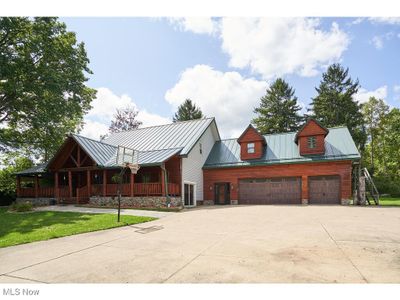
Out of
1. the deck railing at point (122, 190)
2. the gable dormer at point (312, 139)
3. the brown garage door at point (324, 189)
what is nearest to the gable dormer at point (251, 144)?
the gable dormer at point (312, 139)

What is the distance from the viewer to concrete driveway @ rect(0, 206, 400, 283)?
4.78 meters

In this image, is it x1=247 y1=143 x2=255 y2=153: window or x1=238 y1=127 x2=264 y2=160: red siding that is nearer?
x1=238 y1=127 x2=264 y2=160: red siding

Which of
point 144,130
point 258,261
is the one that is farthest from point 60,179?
point 258,261

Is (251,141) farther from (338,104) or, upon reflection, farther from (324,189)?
(338,104)

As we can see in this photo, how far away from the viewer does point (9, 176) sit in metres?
27.1

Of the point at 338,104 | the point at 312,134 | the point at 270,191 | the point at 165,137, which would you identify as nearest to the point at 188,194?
the point at 165,137

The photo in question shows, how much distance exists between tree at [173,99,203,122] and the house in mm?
25126

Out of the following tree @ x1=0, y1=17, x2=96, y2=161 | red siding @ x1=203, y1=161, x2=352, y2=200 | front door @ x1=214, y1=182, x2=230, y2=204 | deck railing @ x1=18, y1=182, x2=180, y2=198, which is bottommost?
front door @ x1=214, y1=182, x2=230, y2=204

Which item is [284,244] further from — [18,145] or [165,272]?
[18,145]

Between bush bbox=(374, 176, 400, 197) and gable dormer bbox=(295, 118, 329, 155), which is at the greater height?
gable dormer bbox=(295, 118, 329, 155)

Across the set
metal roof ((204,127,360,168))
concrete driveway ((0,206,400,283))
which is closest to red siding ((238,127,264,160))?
metal roof ((204,127,360,168))

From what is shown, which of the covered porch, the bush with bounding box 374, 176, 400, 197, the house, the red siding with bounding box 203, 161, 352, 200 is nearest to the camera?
the covered porch

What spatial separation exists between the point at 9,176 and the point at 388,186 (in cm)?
4286

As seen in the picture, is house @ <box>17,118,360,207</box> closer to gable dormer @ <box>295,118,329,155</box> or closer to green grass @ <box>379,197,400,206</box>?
gable dormer @ <box>295,118,329,155</box>
